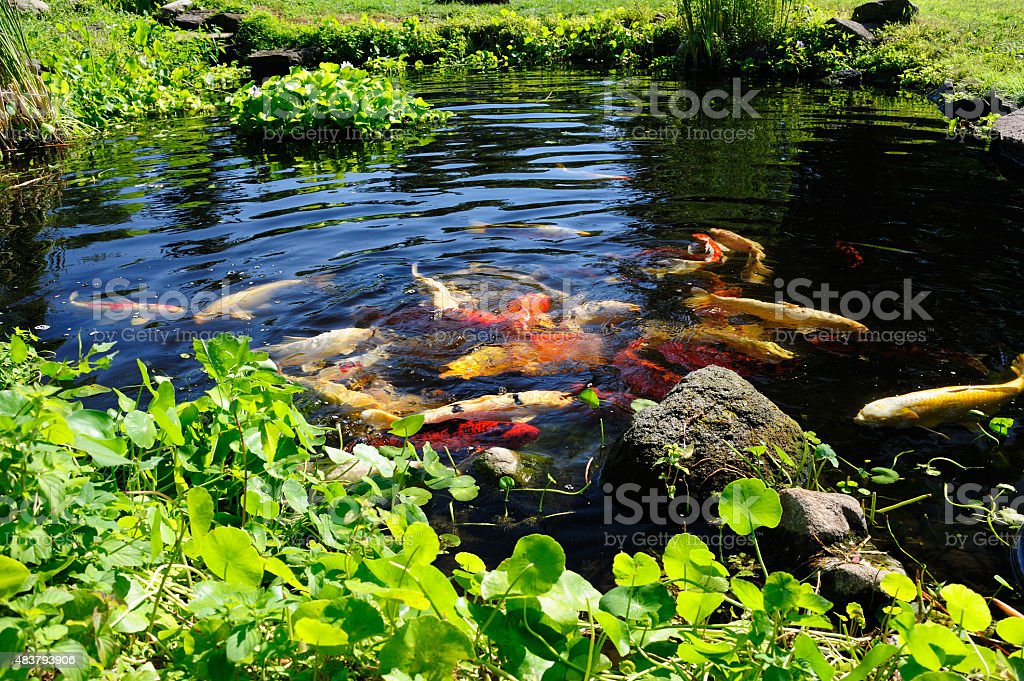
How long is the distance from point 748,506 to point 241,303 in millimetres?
4321

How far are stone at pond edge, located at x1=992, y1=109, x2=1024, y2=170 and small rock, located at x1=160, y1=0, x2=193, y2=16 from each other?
68.0ft

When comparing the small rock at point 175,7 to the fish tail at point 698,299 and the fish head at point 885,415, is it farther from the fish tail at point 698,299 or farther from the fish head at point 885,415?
the fish head at point 885,415

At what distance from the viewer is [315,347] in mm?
4766

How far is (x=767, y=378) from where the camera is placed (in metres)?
4.39

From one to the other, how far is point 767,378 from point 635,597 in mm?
2862

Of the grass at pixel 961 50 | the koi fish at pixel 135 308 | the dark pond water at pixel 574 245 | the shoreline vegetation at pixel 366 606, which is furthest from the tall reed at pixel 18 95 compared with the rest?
the grass at pixel 961 50

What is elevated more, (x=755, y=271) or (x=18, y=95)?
(x=18, y=95)

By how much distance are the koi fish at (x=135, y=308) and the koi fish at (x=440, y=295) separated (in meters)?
1.69

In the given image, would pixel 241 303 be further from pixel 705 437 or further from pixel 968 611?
pixel 968 611

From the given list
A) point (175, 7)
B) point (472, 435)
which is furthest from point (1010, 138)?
point (175, 7)

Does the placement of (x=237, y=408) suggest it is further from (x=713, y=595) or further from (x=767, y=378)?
(x=767, y=378)

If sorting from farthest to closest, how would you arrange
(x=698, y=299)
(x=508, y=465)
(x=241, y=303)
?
(x=241, y=303)
(x=698, y=299)
(x=508, y=465)

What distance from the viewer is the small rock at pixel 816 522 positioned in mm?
2904

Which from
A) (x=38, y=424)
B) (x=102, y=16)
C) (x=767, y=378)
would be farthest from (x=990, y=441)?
(x=102, y=16)
